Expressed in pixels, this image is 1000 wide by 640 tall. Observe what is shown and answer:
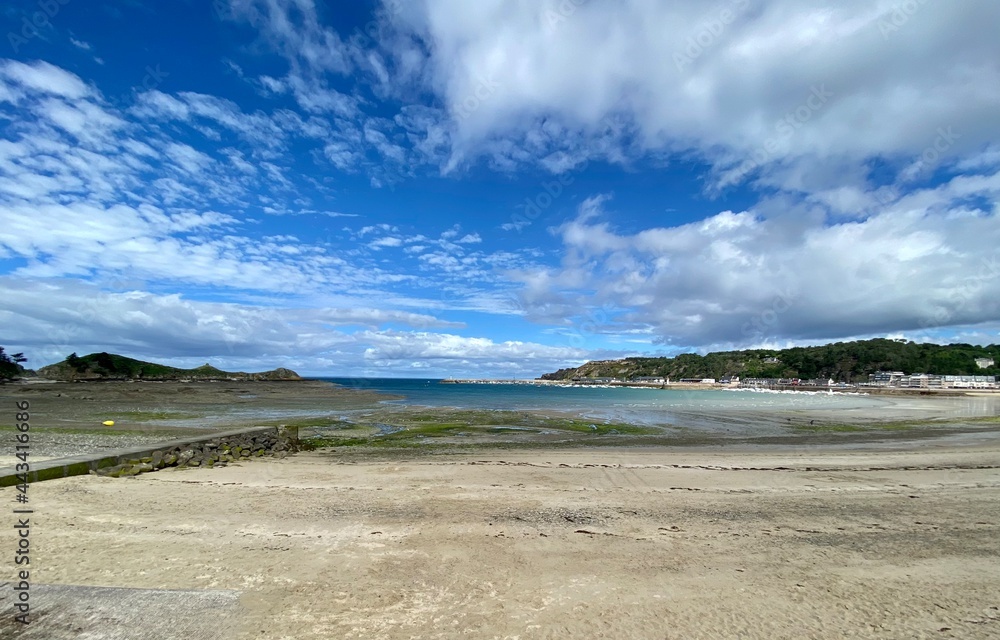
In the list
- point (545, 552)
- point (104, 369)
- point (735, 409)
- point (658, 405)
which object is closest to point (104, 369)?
point (104, 369)

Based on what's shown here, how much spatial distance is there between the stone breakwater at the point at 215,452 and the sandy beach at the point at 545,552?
0.69 m

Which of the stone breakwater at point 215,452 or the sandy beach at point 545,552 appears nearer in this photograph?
the sandy beach at point 545,552

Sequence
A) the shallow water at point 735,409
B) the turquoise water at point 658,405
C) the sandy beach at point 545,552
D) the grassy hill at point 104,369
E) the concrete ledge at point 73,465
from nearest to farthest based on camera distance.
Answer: the sandy beach at point 545,552 → the concrete ledge at point 73,465 → the shallow water at point 735,409 → the turquoise water at point 658,405 → the grassy hill at point 104,369

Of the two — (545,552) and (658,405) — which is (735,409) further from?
(545,552)

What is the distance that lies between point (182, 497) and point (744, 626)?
1029cm

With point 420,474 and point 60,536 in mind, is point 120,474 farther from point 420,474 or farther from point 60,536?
point 420,474

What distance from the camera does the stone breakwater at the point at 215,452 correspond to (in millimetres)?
12828

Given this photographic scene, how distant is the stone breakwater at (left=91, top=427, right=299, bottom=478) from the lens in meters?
12.8

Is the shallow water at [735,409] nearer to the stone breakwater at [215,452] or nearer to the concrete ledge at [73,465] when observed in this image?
the stone breakwater at [215,452]

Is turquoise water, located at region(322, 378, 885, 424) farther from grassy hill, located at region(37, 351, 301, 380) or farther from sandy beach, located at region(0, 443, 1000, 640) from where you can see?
grassy hill, located at region(37, 351, 301, 380)

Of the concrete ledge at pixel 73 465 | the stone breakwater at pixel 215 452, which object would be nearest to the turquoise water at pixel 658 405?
the stone breakwater at pixel 215 452

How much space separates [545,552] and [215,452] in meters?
13.0

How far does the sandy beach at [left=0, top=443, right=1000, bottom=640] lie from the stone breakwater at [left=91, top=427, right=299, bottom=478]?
694mm

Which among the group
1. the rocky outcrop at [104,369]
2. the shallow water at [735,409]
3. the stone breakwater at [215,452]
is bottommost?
the shallow water at [735,409]
